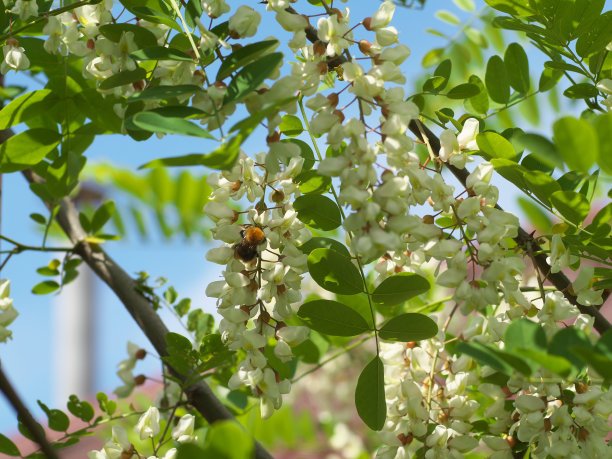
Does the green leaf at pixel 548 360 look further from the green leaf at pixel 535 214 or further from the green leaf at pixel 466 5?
the green leaf at pixel 466 5

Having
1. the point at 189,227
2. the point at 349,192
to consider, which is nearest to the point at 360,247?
the point at 349,192

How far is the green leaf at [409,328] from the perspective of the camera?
1.73 ft

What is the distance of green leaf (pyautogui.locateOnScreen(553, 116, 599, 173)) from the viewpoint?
0.39 metres

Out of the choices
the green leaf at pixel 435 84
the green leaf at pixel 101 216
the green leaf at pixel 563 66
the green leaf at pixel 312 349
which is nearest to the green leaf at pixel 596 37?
the green leaf at pixel 563 66

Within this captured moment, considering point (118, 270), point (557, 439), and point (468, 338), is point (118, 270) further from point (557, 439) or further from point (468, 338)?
point (557, 439)

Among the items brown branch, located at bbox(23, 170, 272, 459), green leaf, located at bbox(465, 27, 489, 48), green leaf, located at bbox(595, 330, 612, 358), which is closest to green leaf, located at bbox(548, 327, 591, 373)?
green leaf, located at bbox(595, 330, 612, 358)

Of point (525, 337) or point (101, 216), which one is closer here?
point (525, 337)

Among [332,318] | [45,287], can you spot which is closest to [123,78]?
[332,318]

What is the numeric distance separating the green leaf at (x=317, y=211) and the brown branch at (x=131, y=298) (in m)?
0.25

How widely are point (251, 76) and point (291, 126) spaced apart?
0.58 feet

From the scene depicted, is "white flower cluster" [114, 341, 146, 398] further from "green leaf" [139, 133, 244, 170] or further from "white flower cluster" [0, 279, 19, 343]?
"green leaf" [139, 133, 244, 170]

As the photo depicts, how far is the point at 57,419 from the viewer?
705 millimetres

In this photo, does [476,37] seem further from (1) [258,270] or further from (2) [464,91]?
(1) [258,270]

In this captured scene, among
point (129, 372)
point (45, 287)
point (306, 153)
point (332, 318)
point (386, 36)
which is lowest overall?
point (129, 372)
